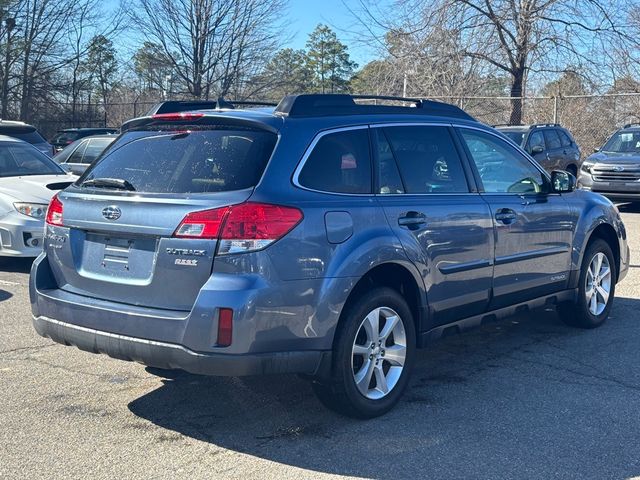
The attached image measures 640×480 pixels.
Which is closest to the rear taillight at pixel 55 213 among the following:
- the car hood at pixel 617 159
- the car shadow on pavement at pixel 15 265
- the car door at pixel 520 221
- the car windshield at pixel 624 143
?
the car door at pixel 520 221

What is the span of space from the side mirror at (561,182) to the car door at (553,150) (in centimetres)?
1074

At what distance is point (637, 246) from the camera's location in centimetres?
1111

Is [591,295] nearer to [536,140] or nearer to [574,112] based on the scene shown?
[536,140]

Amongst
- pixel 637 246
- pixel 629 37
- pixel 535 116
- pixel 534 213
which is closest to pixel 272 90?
pixel 535 116

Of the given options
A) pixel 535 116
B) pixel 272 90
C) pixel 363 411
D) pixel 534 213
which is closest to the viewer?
pixel 363 411

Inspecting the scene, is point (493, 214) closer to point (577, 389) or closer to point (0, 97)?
point (577, 389)

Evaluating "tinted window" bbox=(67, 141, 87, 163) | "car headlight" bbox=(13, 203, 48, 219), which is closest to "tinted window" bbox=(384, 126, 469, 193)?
"car headlight" bbox=(13, 203, 48, 219)

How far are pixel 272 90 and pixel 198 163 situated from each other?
87.5 feet

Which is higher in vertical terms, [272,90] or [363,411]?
[272,90]

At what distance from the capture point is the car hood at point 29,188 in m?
8.86

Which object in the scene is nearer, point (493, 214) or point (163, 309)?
point (163, 309)

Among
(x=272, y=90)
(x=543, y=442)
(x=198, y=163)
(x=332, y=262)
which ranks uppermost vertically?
(x=272, y=90)

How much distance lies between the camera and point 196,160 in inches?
169

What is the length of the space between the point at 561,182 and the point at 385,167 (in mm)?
2046
